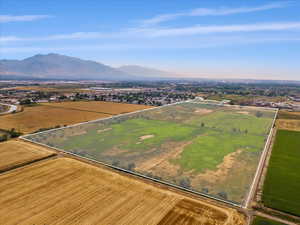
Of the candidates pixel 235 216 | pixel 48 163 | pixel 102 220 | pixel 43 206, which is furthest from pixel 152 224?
pixel 48 163

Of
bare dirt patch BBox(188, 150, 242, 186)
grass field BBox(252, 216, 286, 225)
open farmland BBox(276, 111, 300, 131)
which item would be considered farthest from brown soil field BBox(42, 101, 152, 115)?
grass field BBox(252, 216, 286, 225)

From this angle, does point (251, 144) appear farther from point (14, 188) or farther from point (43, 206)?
point (14, 188)

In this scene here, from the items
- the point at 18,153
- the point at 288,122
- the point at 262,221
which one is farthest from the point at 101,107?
the point at 262,221

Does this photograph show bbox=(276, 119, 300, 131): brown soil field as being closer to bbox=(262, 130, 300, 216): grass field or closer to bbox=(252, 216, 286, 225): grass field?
bbox=(262, 130, 300, 216): grass field

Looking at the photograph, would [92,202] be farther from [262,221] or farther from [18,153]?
[18,153]

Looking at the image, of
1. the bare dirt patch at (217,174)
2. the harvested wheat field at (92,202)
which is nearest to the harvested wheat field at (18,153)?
the harvested wheat field at (92,202)

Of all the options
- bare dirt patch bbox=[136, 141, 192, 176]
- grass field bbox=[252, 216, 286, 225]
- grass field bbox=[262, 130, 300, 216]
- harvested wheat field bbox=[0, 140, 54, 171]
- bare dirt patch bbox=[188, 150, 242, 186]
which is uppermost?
harvested wheat field bbox=[0, 140, 54, 171]
